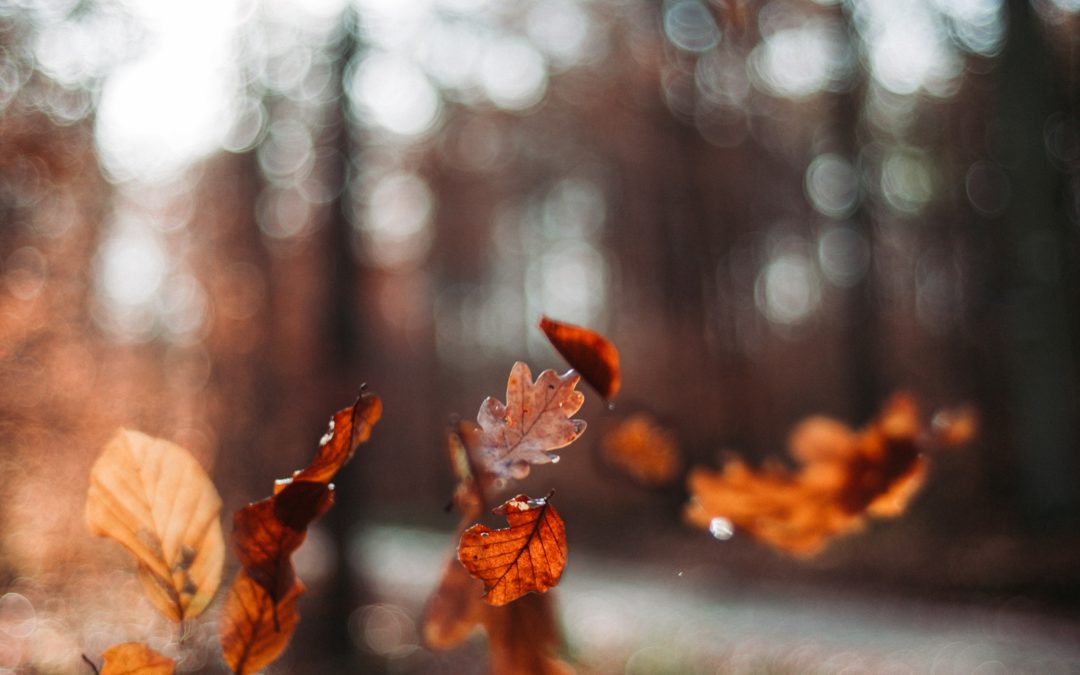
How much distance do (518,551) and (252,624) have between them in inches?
5.9

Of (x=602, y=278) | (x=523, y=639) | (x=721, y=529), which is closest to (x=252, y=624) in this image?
(x=523, y=639)

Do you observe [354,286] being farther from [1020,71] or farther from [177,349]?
[1020,71]

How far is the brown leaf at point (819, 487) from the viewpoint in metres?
0.58

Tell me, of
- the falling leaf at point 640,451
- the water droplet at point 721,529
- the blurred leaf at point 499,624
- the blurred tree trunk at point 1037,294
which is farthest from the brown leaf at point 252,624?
the blurred tree trunk at point 1037,294

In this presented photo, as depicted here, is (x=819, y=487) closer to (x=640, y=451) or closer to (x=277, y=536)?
(x=640, y=451)

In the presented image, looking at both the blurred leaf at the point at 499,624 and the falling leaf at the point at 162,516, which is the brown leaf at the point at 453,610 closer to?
the blurred leaf at the point at 499,624

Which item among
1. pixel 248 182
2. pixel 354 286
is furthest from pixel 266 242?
pixel 354 286

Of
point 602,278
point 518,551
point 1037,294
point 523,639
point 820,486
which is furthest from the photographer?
point 602,278

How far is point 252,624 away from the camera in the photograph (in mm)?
392

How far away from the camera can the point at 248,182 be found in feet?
26.0

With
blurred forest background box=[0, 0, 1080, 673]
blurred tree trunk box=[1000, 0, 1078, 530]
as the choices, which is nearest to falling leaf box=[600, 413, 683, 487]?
blurred forest background box=[0, 0, 1080, 673]

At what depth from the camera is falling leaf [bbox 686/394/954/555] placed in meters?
0.58

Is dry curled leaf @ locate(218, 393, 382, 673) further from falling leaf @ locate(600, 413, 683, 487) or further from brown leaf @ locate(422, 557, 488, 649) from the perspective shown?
falling leaf @ locate(600, 413, 683, 487)

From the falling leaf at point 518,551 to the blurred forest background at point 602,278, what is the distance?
0.74ft
